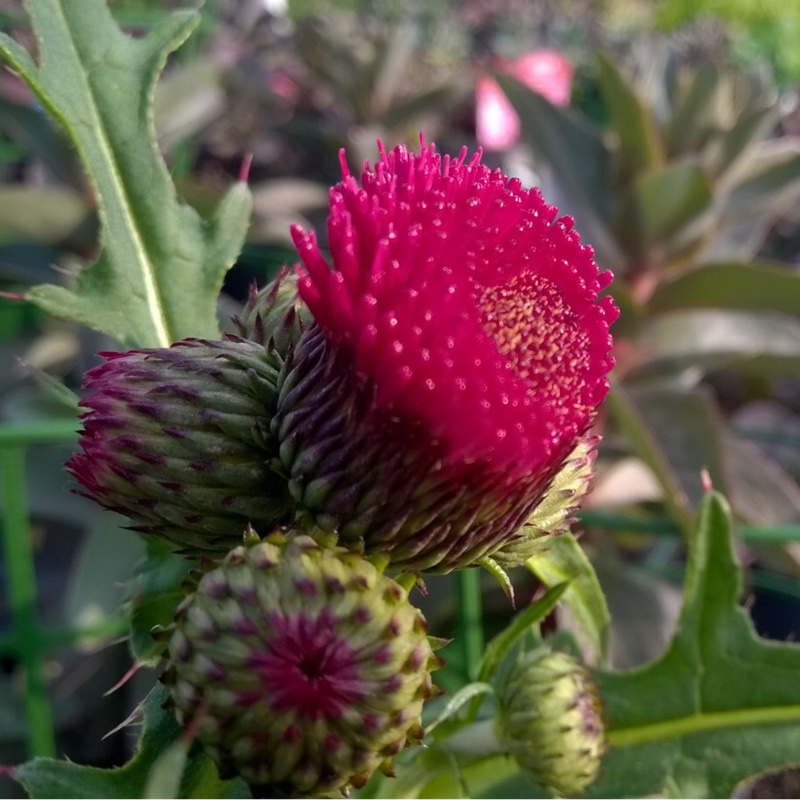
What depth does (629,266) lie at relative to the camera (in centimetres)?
234

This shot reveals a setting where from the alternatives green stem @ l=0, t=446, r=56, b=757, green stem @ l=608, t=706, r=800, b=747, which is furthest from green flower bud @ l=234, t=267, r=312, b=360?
green stem @ l=0, t=446, r=56, b=757

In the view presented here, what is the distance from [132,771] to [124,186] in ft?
1.77

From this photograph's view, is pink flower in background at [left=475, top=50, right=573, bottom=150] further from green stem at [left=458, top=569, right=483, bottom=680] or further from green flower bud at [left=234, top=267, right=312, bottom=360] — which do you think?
green flower bud at [left=234, top=267, right=312, bottom=360]

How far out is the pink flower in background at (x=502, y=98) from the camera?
3.38 m

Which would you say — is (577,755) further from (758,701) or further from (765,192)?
(765,192)

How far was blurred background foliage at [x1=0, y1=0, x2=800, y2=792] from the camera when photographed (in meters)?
1.90

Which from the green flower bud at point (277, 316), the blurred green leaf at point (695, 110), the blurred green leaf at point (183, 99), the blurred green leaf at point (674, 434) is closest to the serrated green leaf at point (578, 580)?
the green flower bud at point (277, 316)

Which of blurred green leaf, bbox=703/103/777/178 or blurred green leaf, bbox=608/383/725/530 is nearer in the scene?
blurred green leaf, bbox=608/383/725/530

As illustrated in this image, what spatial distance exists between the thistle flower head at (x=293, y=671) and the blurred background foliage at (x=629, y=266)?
89 cm

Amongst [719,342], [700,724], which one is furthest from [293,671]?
[719,342]

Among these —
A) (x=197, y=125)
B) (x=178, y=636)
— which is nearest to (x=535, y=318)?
(x=178, y=636)

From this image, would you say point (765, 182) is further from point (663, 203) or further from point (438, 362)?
point (438, 362)

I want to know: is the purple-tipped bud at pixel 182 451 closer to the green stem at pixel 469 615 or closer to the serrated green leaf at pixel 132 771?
the serrated green leaf at pixel 132 771

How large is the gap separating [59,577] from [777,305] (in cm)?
195
